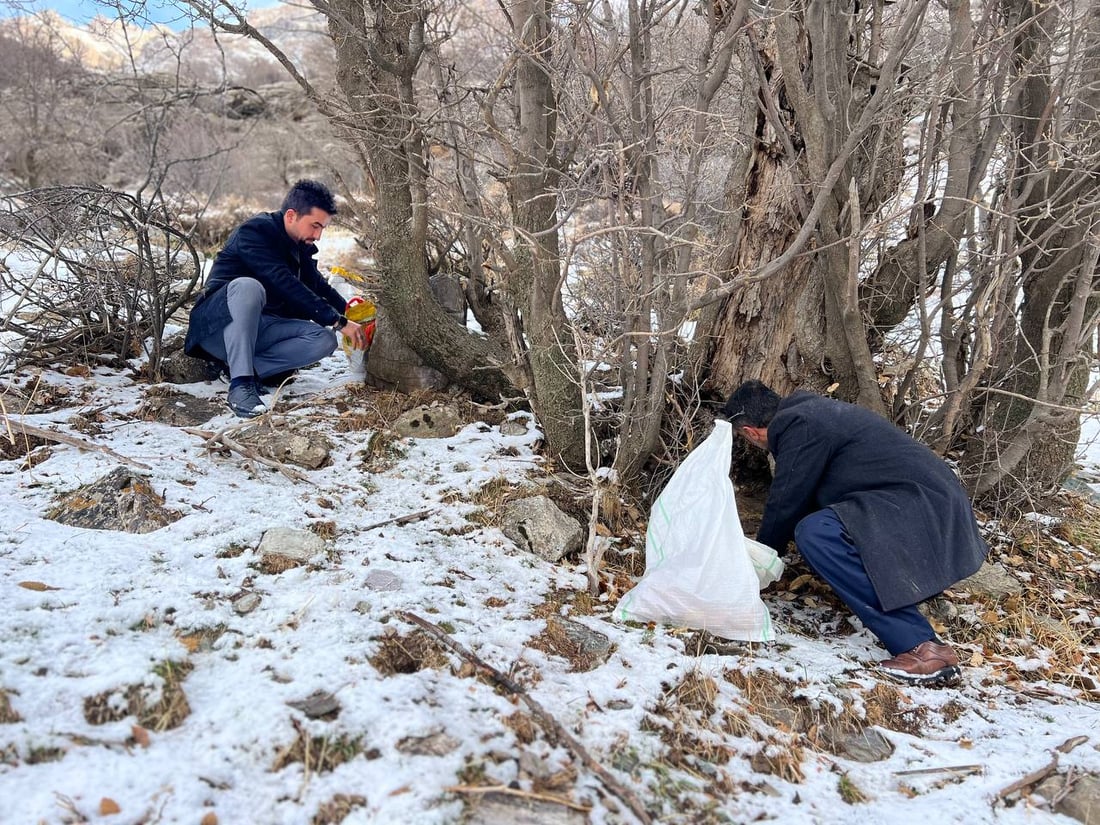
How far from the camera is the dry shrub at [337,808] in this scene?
59.1 inches

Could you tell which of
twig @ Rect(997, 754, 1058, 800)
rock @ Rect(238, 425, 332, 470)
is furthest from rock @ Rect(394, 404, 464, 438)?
twig @ Rect(997, 754, 1058, 800)

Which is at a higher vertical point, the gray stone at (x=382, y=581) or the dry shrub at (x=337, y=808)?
the gray stone at (x=382, y=581)

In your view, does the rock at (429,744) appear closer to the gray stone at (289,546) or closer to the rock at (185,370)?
the gray stone at (289,546)

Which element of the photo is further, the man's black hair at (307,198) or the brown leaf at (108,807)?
the man's black hair at (307,198)

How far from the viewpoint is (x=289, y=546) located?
259 cm

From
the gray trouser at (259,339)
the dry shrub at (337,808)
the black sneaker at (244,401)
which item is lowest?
the dry shrub at (337,808)

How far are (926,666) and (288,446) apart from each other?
297cm

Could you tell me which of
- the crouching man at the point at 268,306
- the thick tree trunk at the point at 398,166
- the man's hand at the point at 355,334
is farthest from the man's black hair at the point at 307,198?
the man's hand at the point at 355,334

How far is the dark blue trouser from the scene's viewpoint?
265 cm

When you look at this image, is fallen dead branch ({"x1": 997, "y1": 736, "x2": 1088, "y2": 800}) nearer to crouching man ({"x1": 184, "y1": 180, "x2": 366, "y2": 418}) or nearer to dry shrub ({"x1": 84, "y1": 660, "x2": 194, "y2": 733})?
dry shrub ({"x1": 84, "y1": 660, "x2": 194, "y2": 733})

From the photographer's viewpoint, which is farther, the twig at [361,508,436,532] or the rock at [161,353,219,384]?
the rock at [161,353,219,384]

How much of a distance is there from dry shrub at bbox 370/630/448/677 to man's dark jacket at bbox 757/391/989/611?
1627 mm

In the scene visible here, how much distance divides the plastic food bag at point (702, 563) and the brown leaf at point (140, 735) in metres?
1.59

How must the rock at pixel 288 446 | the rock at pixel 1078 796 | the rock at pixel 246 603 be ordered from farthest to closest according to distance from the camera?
the rock at pixel 288 446, the rock at pixel 246 603, the rock at pixel 1078 796
